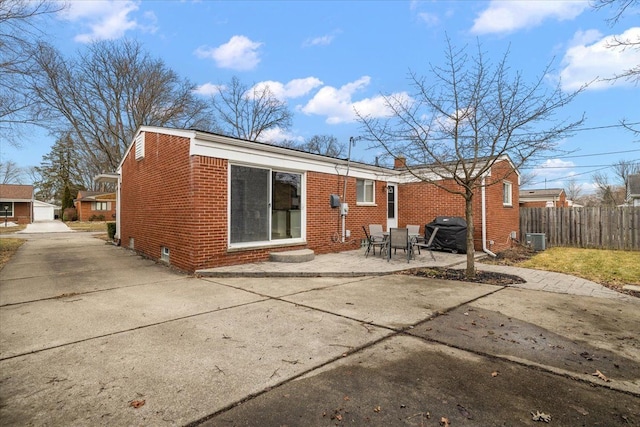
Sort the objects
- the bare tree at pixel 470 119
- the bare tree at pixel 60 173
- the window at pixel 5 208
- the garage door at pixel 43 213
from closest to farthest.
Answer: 1. the bare tree at pixel 470 119
2. the window at pixel 5 208
3. the garage door at pixel 43 213
4. the bare tree at pixel 60 173

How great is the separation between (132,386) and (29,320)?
2.88 metres

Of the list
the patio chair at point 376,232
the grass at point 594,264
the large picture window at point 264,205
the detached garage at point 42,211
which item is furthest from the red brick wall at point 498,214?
the detached garage at point 42,211

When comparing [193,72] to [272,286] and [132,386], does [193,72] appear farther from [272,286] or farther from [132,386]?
[132,386]

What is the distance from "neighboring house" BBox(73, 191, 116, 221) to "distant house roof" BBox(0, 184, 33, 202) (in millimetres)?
5341

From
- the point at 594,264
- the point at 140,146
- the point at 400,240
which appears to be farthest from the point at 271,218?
the point at 594,264

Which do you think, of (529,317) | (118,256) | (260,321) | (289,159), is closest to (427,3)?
(289,159)

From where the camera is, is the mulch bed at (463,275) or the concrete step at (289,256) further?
the concrete step at (289,256)

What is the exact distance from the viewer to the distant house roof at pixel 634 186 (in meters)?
20.6

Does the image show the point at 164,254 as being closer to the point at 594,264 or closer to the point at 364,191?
the point at 364,191

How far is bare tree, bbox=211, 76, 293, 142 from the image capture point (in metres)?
30.8

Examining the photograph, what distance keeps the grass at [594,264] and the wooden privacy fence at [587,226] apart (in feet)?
2.25

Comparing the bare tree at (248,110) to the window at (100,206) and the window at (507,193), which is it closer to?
the window at (100,206)

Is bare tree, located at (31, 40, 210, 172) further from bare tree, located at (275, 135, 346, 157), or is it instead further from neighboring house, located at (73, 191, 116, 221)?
neighboring house, located at (73, 191, 116, 221)

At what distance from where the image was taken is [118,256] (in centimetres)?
1044
